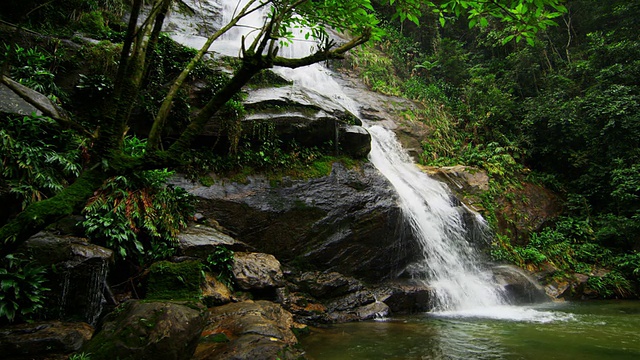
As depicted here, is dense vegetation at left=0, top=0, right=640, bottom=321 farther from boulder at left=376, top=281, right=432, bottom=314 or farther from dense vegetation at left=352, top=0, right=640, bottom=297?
boulder at left=376, top=281, right=432, bottom=314

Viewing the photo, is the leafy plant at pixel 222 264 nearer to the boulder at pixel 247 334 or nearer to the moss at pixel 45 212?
the boulder at pixel 247 334

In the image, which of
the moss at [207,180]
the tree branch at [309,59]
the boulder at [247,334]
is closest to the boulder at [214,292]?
the boulder at [247,334]

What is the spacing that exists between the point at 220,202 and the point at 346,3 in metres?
5.26

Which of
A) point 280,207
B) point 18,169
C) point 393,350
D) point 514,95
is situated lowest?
point 393,350

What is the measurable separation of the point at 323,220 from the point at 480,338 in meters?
4.00

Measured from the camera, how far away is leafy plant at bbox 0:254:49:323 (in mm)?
3980

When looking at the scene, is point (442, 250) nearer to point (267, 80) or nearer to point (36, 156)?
point (267, 80)

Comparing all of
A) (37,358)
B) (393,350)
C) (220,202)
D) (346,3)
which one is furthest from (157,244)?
(346,3)

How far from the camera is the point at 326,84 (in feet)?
50.6

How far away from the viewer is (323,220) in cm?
811

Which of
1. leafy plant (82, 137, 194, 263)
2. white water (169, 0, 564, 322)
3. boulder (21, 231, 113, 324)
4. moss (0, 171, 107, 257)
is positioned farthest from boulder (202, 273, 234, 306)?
white water (169, 0, 564, 322)

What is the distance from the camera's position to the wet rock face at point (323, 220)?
7.47 m

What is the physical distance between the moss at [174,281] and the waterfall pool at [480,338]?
1910 millimetres

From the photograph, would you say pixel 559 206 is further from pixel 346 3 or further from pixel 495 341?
pixel 346 3
